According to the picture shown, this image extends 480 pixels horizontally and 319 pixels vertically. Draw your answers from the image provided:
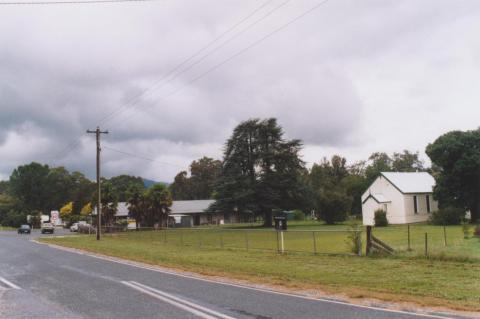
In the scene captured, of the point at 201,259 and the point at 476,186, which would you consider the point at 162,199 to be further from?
the point at 201,259

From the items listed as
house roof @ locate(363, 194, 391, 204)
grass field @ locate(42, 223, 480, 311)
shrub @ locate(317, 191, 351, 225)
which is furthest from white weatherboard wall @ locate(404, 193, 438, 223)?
grass field @ locate(42, 223, 480, 311)

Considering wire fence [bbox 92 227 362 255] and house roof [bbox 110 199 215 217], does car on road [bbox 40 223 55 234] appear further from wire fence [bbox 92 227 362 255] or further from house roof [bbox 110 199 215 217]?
wire fence [bbox 92 227 362 255]

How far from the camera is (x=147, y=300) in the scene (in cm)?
1121

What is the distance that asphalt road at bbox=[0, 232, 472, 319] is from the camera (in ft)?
31.5

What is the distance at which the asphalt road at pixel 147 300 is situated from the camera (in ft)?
31.5

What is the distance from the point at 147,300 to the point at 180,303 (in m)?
0.95

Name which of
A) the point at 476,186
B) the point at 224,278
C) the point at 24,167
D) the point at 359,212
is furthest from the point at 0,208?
the point at 224,278

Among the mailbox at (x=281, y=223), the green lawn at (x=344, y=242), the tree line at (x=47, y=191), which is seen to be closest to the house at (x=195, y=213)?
the tree line at (x=47, y=191)

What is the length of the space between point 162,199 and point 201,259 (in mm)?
45759

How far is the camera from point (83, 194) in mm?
125250

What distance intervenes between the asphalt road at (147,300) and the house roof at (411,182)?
48316 millimetres

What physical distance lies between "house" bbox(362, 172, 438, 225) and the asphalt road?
154ft

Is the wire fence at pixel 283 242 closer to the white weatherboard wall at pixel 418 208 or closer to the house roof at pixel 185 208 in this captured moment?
the white weatherboard wall at pixel 418 208

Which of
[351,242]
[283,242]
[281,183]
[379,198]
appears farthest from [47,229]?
[351,242]
